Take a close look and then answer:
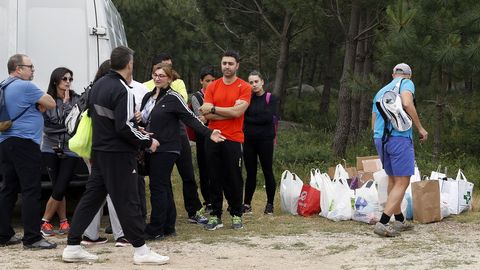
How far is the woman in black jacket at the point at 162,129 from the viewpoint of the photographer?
7078mm

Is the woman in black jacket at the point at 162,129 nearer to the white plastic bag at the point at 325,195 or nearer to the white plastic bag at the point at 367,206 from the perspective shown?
the white plastic bag at the point at 325,195

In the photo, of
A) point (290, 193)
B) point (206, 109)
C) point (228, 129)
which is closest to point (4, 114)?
point (206, 109)

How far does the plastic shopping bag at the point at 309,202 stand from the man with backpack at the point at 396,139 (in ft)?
4.21

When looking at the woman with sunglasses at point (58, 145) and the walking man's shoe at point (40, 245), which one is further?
the woman with sunglasses at point (58, 145)

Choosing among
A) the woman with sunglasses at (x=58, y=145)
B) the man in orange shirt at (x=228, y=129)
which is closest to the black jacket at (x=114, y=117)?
the woman with sunglasses at (x=58, y=145)

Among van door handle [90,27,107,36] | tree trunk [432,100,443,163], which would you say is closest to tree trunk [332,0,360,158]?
tree trunk [432,100,443,163]

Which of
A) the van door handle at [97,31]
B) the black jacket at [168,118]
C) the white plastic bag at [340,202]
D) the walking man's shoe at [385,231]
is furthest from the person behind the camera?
the white plastic bag at [340,202]

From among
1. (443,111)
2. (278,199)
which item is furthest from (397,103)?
(443,111)

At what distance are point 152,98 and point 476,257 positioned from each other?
320cm

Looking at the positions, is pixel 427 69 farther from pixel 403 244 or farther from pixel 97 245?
pixel 97 245

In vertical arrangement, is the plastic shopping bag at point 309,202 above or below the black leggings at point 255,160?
below

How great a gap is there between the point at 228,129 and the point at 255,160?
1.32 m

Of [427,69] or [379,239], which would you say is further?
[427,69]

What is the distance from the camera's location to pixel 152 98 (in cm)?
723
